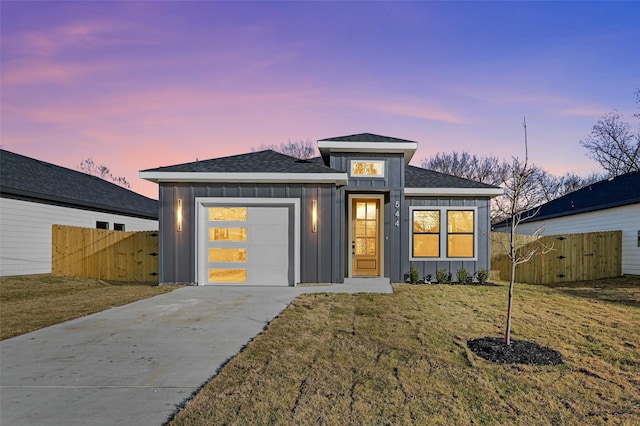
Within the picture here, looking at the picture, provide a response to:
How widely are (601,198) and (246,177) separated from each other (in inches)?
561

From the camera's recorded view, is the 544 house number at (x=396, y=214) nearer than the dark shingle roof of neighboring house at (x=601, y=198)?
Yes

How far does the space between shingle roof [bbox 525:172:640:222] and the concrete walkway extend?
43.7 ft

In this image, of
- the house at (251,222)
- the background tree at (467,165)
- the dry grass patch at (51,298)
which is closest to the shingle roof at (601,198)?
the house at (251,222)

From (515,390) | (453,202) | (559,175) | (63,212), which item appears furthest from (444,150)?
(515,390)

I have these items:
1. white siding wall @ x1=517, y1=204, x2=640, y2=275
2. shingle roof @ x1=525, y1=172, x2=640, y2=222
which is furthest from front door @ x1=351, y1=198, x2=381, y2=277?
shingle roof @ x1=525, y1=172, x2=640, y2=222

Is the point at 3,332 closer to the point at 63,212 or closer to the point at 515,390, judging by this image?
the point at 515,390

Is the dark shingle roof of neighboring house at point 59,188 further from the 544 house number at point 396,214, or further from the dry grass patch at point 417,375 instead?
the 544 house number at point 396,214

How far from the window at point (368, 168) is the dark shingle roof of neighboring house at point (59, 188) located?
10.1 m

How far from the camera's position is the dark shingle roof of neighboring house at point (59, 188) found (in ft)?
37.1

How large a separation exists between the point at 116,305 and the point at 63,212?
305 inches

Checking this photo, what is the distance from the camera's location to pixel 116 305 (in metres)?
7.24

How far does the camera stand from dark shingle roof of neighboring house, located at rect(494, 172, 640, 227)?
13.0m

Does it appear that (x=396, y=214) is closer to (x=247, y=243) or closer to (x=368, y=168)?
(x=368, y=168)

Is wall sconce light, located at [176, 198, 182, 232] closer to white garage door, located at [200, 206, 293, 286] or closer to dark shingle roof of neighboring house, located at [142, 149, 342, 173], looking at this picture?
white garage door, located at [200, 206, 293, 286]
